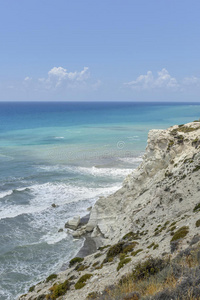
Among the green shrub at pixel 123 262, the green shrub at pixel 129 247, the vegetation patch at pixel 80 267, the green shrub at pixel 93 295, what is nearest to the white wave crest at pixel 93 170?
the vegetation patch at pixel 80 267

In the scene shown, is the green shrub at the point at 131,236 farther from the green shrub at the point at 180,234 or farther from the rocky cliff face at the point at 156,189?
the green shrub at the point at 180,234

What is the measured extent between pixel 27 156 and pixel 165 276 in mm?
61631

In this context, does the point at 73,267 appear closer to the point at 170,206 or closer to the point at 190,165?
the point at 170,206

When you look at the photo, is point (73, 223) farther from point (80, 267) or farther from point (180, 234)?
point (180, 234)

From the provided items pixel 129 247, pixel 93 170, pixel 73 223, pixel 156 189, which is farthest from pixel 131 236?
pixel 93 170

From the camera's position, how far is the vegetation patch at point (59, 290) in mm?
16370

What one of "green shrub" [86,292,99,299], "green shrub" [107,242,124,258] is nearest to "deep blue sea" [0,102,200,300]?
"green shrub" [107,242,124,258]

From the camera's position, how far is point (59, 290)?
1662 centimetres

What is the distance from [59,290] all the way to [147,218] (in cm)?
1017

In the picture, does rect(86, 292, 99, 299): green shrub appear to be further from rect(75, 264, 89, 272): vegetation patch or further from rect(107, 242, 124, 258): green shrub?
rect(75, 264, 89, 272): vegetation patch

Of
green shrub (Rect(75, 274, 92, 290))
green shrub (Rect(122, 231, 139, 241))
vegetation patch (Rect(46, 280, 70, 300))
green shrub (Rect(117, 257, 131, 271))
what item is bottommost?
vegetation patch (Rect(46, 280, 70, 300))

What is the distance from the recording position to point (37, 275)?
24.7 metres

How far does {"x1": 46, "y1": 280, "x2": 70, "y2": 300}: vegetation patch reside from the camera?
16370 millimetres

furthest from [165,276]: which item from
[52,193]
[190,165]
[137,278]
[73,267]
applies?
[52,193]
